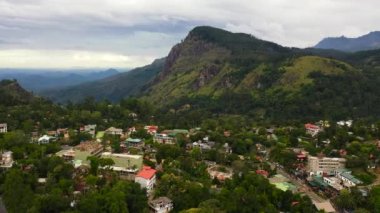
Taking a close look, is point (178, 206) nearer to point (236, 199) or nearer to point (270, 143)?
point (236, 199)

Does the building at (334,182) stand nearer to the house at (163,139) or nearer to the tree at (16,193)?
the house at (163,139)

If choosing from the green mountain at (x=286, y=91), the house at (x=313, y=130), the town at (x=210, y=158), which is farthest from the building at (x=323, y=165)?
the green mountain at (x=286, y=91)

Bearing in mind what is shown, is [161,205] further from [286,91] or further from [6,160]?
[286,91]

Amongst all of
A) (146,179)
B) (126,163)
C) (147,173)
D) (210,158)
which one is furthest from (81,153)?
(210,158)

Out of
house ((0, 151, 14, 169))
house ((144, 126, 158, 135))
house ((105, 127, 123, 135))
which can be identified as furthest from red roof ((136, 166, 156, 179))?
house ((105, 127, 123, 135))

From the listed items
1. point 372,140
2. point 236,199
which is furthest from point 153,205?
point 372,140

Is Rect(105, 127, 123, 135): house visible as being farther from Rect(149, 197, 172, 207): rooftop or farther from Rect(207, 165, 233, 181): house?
Rect(149, 197, 172, 207): rooftop

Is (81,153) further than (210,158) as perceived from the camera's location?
No
